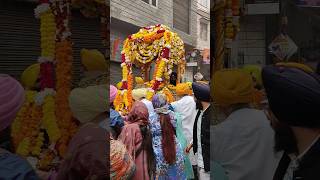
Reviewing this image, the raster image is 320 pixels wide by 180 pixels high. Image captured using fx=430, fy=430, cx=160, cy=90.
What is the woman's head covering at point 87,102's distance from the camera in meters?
1.99

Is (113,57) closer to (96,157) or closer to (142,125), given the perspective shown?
(142,125)

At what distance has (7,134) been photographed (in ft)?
5.20

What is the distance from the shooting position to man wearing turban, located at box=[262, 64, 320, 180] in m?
1.37

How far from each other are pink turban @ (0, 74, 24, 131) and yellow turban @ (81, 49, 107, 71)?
1.61 feet

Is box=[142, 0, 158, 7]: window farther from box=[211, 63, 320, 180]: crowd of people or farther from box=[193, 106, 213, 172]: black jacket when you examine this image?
box=[211, 63, 320, 180]: crowd of people

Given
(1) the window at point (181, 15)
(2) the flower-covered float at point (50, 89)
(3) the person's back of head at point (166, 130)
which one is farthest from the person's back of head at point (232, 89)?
(1) the window at point (181, 15)

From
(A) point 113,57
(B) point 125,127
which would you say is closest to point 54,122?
(B) point 125,127

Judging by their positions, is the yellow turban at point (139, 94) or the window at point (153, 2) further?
the window at point (153, 2)

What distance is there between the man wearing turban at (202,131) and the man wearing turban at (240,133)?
1.44 metres

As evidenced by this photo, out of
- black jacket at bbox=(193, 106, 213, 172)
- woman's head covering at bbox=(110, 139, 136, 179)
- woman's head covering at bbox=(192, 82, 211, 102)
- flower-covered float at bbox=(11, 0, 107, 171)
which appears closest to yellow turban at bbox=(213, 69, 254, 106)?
woman's head covering at bbox=(110, 139, 136, 179)

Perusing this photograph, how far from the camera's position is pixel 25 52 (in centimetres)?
204

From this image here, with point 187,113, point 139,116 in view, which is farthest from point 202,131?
point 187,113

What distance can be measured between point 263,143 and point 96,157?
67cm

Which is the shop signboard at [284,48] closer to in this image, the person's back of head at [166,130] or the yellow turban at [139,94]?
the person's back of head at [166,130]
